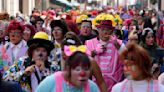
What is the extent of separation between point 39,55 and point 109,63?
1.70m

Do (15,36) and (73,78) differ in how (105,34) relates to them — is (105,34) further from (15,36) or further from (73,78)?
(73,78)

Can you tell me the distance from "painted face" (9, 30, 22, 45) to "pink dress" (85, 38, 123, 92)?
1214 mm

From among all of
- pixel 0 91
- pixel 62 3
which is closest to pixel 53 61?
pixel 0 91

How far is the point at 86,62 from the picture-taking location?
440 cm

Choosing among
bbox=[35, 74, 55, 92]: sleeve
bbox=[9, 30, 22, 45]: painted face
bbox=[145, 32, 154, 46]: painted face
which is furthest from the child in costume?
bbox=[145, 32, 154, 46]: painted face

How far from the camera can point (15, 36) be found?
26.2ft

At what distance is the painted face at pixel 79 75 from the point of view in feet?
14.2

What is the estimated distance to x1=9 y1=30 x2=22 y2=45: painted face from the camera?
26.0 ft

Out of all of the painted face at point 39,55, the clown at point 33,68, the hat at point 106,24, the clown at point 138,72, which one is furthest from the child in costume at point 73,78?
the hat at point 106,24


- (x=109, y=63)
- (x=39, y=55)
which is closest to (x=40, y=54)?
(x=39, y=55)

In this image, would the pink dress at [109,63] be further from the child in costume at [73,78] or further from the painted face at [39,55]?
the child in costume at [73,78]

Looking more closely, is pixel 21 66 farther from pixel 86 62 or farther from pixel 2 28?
pixel 2 28

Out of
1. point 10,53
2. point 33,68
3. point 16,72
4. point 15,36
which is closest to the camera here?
point 33,68

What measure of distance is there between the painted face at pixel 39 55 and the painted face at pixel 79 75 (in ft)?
4.31
